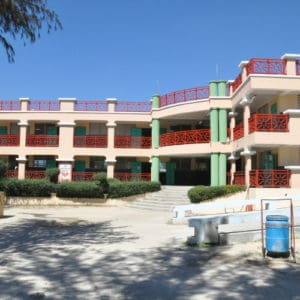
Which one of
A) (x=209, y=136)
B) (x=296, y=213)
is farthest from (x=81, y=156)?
(x=296, y=213)

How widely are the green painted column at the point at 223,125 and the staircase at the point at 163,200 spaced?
12.8 feet

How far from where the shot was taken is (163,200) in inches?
947

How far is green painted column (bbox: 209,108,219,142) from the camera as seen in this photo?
24.6m

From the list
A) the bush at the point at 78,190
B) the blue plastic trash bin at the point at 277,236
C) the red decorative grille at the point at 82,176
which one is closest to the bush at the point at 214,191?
the bush at the point at 78,190

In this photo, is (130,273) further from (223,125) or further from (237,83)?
(237,83)

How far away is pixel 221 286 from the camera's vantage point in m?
7.14

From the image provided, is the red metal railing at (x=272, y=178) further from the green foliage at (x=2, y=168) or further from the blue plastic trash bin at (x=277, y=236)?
the green foliage at (x=2, y=168)

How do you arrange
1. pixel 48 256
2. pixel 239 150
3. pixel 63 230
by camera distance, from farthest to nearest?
pixel 239 150
pixel 63 230
pixel 48 256

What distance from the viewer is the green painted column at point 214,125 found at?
24562mm

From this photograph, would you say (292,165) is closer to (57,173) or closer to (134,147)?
(134,147)

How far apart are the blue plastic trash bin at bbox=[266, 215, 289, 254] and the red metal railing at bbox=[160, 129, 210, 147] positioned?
53.0 feet

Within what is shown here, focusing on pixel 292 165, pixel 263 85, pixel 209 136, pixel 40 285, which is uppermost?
pixel 263 85

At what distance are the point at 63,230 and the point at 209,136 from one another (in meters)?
12.9

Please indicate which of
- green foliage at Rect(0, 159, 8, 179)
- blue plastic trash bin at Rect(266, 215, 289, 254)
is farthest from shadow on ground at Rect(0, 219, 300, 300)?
green foliage at Rect(0, 159, 8, 179)
